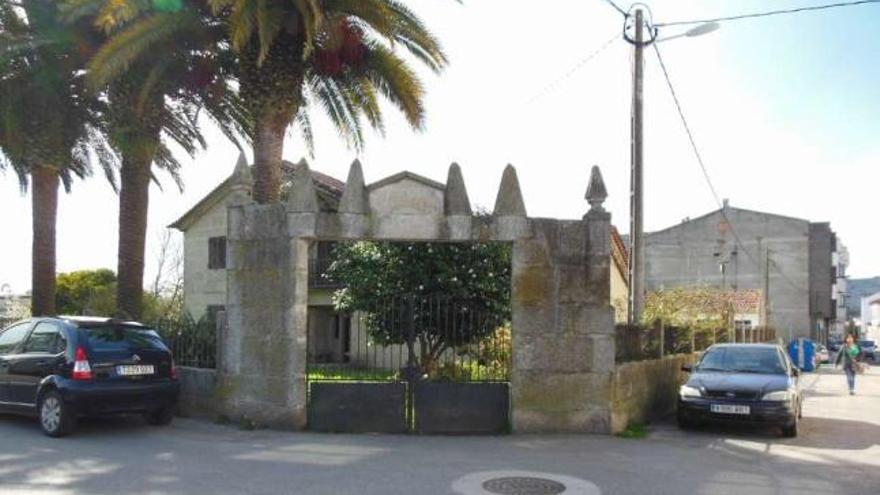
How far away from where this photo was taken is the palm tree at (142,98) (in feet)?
39.9

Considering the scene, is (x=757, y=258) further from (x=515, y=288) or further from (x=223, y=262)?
(x=515, y=288)

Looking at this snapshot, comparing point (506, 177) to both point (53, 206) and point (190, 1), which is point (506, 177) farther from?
point (53, 206)

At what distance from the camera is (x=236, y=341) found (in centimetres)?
1098

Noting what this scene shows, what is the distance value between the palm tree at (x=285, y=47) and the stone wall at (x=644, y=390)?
5.52 metres

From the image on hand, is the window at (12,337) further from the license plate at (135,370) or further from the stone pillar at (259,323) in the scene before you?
the stone pillar at (259,323)

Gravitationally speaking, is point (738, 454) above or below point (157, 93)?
below

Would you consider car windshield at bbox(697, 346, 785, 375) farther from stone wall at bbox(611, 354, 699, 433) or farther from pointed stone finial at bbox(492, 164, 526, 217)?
→ pointed stone finial at bbox(492, 164, 526, 217)

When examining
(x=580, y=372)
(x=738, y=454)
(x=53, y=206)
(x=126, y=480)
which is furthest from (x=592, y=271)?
(x=53, y=206)

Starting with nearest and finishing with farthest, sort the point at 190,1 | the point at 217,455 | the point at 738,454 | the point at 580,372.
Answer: the point at 217,455, the point at 738,454, the point at 580,372, the point at 190,1

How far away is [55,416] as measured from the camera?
998 cm

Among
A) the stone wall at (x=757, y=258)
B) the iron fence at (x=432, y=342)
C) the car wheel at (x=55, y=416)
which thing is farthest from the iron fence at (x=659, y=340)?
the stone wall at (x=757, y=258)

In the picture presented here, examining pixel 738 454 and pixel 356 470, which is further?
pixel 738 454

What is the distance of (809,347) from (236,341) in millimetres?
32038

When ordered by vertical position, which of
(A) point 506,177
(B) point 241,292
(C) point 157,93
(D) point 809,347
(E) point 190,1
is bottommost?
(D) point 809,347
